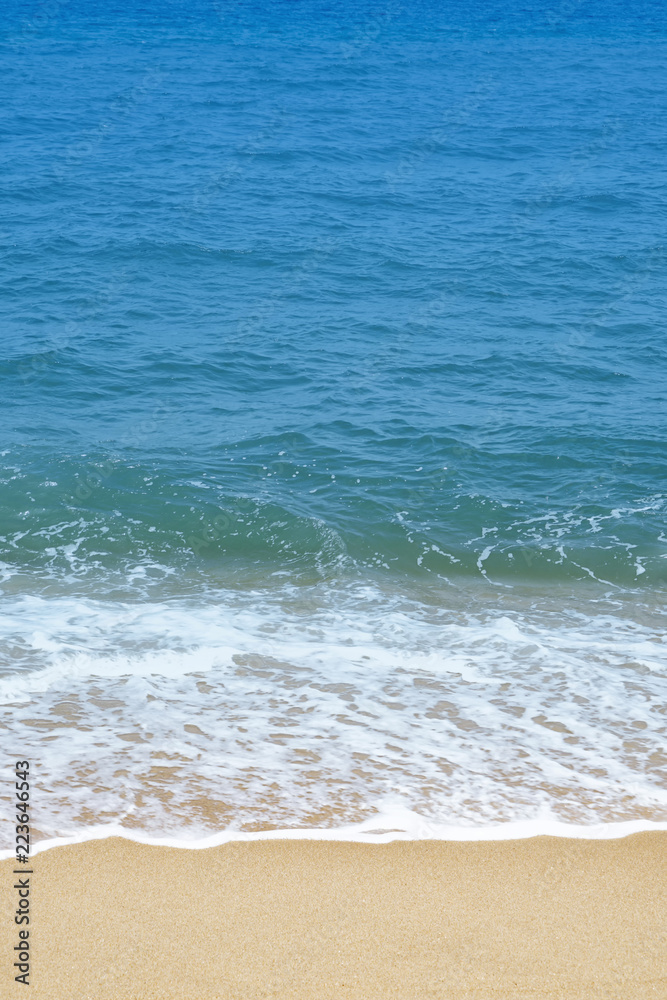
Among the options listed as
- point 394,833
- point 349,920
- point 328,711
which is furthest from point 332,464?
point 349,920

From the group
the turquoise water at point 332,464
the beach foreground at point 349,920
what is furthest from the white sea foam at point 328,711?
the beach foreground at point 349,920

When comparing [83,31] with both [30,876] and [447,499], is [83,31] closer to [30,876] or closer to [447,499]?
[447,499]

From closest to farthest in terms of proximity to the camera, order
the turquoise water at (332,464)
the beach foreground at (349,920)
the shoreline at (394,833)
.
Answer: the beach foreground at (349,920), the shoreline at (394,833), the turquoise water at (332,464)

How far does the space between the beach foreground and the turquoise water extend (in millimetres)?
383

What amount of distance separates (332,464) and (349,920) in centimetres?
824

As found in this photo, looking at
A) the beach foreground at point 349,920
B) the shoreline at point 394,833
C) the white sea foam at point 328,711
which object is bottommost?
the white sea foam at point 328,711

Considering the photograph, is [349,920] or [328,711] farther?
[328,711]

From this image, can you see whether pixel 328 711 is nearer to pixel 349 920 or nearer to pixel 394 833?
pixel 394 833

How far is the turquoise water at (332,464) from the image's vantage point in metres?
6.55

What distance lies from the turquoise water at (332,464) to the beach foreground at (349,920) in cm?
38

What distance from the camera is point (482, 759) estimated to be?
644cm

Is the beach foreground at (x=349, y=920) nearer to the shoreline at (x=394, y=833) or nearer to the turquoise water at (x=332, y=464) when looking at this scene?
the shoreline at (x=394, y=833)

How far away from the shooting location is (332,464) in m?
12.6


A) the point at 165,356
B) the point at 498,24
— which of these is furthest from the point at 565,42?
the point at 165,356
